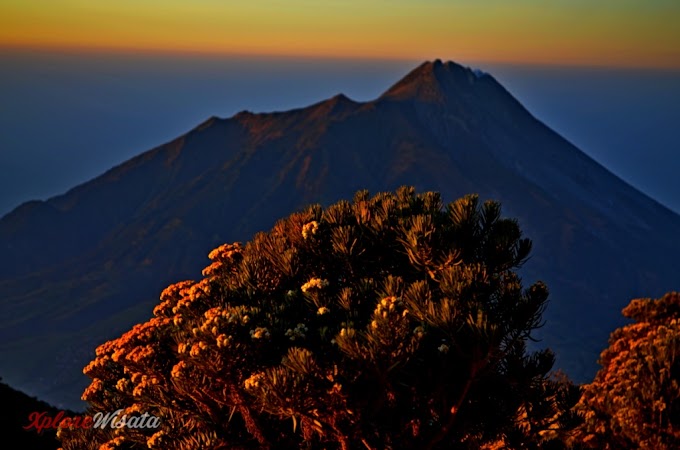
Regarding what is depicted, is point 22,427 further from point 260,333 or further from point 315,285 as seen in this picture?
point 260,333

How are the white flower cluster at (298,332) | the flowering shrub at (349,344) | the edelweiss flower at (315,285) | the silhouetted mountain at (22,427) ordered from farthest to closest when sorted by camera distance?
the silhouetted mountain at (22,427), the edelweiss flower at (315,285), the white flower cluster at (298,332), the flowering shrub at (349,344)

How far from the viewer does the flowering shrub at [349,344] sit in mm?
8758

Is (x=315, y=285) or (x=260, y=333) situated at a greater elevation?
(x=315, y=285)

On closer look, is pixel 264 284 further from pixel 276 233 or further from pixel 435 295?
pixel 435 295

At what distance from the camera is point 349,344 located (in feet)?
27.5

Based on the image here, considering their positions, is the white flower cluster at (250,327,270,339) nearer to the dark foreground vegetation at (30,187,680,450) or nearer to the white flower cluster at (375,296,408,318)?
the dark foreground vegetation at (30,187,680,450)

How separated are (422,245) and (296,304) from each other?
174cm

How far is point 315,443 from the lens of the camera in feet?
32.6

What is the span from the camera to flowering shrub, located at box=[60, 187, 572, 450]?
8758 mm

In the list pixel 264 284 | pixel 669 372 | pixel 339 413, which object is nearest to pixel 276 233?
pixel 264 284

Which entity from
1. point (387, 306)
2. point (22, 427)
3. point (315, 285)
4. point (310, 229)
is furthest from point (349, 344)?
point (22, 427)

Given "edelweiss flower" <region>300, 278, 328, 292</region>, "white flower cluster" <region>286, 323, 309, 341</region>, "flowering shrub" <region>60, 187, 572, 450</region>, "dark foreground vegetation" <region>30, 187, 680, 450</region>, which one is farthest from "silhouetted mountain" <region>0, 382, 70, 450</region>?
"white flower cluster" <region>286, 323, 309, 341</region>

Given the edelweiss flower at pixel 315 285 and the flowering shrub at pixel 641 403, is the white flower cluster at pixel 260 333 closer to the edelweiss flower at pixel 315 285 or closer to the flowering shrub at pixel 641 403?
the edelweiss flower at pixel 315 285

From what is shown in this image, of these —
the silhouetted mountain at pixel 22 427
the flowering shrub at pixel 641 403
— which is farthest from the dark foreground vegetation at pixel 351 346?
the silhouetted mountain at pixel 22 427
